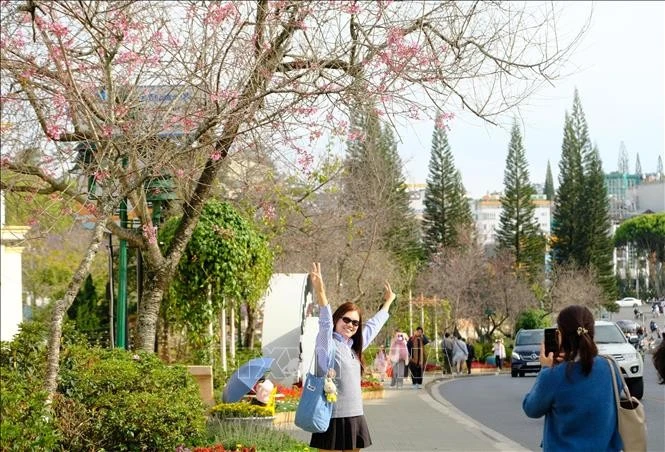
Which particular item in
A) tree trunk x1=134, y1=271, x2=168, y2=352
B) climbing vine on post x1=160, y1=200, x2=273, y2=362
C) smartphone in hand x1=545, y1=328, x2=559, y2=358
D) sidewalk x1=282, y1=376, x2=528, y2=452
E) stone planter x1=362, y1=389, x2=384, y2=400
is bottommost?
sidewalk x1=282, y1=376, x2=528, y2=452

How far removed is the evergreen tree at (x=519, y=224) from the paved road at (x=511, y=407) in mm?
36846

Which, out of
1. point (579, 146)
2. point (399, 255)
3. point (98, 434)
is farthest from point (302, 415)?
point (579, 146)

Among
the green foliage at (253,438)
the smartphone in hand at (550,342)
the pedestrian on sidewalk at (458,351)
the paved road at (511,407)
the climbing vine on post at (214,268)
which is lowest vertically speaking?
the paved road at (511,407)

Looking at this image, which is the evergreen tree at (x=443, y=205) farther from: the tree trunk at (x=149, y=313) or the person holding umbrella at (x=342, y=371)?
the person holding umbrella at (x=342, y=371)

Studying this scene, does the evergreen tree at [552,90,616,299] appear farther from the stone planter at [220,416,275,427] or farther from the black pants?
the stone planter at [220,416,275,427]

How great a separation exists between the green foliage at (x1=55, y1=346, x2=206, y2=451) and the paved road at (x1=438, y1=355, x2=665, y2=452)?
5.81 metres

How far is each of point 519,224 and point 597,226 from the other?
4905 mm

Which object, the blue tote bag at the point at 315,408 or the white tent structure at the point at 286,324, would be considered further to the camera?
the white tent structure at the point at 286,324

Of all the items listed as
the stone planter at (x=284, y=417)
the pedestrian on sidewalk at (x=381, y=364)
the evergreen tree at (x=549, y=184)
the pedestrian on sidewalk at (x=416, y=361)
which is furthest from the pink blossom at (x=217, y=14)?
the evergreen tree at (x=549, y=184)

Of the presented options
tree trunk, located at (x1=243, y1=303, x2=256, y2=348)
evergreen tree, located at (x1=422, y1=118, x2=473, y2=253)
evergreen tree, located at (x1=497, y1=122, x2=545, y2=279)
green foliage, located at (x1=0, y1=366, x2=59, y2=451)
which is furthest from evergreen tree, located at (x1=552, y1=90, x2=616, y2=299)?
green foliage, located at (x1=0, y1=366, x2=59, y2=451)

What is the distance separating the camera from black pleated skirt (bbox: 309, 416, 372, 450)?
8742mm

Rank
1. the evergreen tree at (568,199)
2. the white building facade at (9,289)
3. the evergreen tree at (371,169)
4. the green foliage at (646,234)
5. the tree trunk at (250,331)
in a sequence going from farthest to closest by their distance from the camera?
the evergreen tree at (568,199)
the green foliage at (646,234)
the white building facade at (9,289)
the tree trunk at (250,331)
the evergreen tree at (371,169)

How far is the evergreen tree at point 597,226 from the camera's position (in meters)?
71.7

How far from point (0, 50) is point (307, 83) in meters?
2.71
